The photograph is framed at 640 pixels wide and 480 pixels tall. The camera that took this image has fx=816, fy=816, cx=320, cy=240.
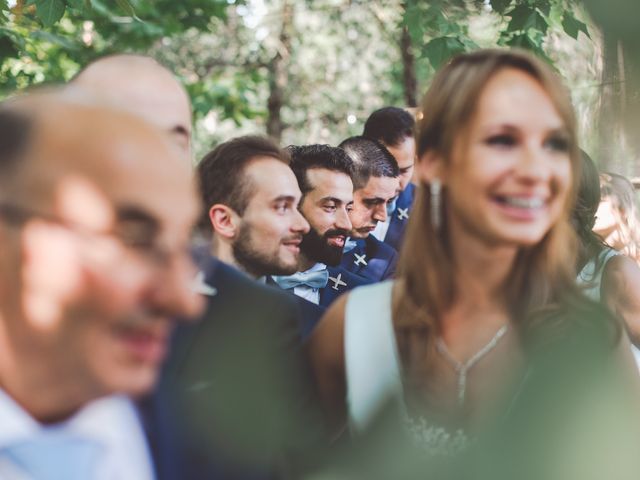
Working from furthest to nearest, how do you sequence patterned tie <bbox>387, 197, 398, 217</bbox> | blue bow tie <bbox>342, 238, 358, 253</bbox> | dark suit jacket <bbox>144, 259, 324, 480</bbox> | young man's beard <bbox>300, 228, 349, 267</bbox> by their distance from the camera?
patterned tie <bbox>387, 197, 398, 217</bbox> < blue bow tie <bbox>342, 238, 358, 253</bbox> < young man's beard <bbox>300, 228, 349, 267</bbox> < dark suit jacket <bbox>144, 259, 324, 480</bbox>

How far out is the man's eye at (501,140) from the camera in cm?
192

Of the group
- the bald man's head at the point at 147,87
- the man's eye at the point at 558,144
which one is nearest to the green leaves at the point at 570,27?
the man's eye at the point at 558,144

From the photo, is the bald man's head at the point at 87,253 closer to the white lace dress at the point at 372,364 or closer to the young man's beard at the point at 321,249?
the white lace dress at the point at 372,364

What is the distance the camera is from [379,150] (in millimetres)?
5641

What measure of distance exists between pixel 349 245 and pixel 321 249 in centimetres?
64

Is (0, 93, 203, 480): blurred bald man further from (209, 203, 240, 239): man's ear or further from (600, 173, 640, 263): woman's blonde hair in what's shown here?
(600, 173, 640, 263): woman's blonde hair

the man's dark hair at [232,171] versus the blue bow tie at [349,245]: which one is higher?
the man's dark hair at [232,171]

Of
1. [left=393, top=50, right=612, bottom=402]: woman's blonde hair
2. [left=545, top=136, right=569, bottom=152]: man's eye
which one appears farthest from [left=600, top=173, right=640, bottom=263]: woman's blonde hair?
[left=545, top=136, right=569, bottom=152]: man's eye

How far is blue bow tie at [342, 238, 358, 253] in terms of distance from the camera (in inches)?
192

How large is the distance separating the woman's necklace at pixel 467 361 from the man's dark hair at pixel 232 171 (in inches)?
58.5

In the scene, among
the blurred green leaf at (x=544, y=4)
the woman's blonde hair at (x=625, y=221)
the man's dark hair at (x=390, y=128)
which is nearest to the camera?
the blurred green leaf at (x=544, y=4)

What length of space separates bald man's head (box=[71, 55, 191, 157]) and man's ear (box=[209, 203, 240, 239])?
39.1 inches

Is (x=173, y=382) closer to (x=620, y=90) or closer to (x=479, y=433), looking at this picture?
(x=479, y=433)

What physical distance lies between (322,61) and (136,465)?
65.3 feet
